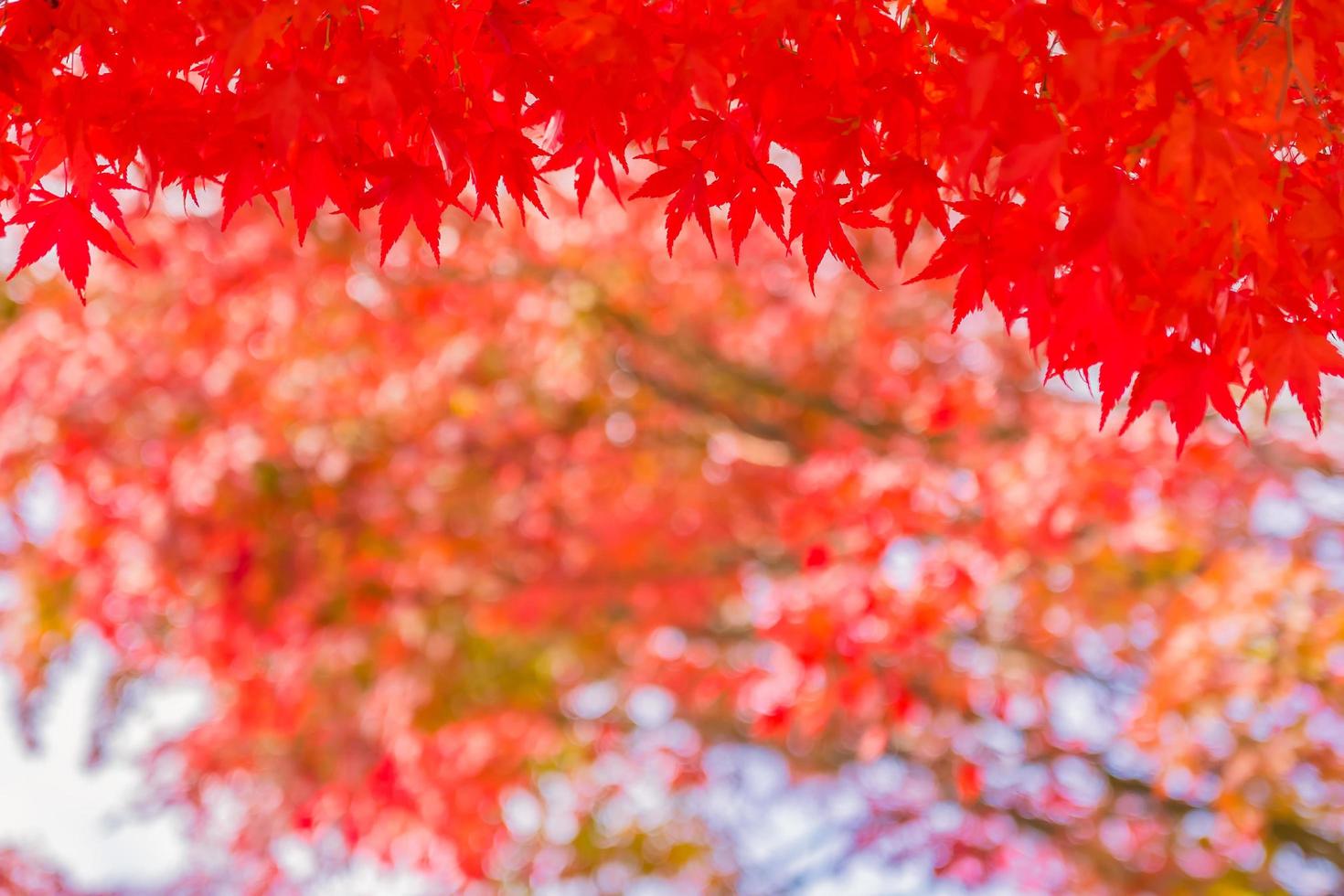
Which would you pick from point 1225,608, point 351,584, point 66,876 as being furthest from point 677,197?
point 66,876

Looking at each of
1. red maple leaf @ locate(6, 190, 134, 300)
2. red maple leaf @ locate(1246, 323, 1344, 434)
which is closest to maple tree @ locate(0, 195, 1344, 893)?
red maple leaf @ locate(1246, 323, 1344, 434)

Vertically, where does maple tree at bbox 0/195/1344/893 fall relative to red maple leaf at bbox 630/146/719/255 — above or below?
below

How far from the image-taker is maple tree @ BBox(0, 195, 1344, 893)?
6.44 metres

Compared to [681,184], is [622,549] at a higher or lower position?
lower

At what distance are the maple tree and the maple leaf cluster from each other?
381 centimetres

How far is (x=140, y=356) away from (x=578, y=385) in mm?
2712

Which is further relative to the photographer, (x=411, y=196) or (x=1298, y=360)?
(x=411, y=196)

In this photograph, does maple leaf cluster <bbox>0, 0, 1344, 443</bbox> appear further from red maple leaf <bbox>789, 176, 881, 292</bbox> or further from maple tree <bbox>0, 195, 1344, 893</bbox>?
maple tree <bbox>0, 195, 1344, 893</bbox>

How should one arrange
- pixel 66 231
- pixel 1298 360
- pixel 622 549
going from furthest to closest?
pixel 622 549 → pixel 66 231 → pixel 1298 360

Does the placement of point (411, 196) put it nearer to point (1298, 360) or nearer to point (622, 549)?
point (1298, 360)

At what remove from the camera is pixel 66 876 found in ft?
30.9

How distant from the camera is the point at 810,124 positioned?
2307 mm

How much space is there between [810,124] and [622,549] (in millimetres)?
7514

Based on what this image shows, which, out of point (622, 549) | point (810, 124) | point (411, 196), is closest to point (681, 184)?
point (810, 124)
